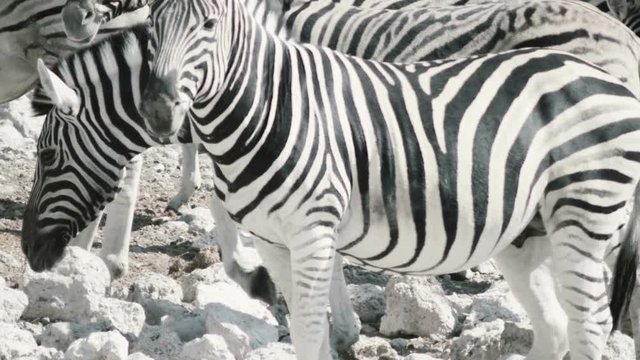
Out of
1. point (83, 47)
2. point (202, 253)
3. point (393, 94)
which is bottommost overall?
point (202, 253)

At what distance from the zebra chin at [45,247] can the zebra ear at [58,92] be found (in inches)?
26.8

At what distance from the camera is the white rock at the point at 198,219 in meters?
10.0

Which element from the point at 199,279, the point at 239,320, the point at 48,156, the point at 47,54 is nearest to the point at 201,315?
the point at 239,320

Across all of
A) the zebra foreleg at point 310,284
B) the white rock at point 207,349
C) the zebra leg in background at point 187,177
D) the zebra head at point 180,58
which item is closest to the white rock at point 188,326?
the white rock at point 207,349

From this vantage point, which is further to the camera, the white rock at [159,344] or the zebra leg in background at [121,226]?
the zebra leg in background at [121,226]

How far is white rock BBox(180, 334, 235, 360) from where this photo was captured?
701cm

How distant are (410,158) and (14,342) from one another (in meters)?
2.27

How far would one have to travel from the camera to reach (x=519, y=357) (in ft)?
23.7

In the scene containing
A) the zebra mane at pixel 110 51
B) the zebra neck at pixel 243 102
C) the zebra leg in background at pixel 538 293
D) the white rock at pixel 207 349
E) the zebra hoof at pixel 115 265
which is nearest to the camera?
the zebra neck at pixel 243 102

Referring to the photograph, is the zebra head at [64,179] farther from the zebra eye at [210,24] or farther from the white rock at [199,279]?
the zebra eye at [210,24]

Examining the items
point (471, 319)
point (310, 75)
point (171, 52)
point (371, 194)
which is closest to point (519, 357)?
point (471, 319)

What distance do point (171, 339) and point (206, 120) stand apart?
160 centimetres

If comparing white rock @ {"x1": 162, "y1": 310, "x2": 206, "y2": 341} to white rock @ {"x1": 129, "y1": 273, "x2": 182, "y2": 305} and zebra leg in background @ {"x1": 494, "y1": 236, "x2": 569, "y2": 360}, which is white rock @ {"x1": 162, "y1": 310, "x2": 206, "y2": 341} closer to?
white rock @ {"x1": 129, "y1": 273, "x2": 182, "y2": 305}

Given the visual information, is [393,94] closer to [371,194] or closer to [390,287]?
[371,194]
